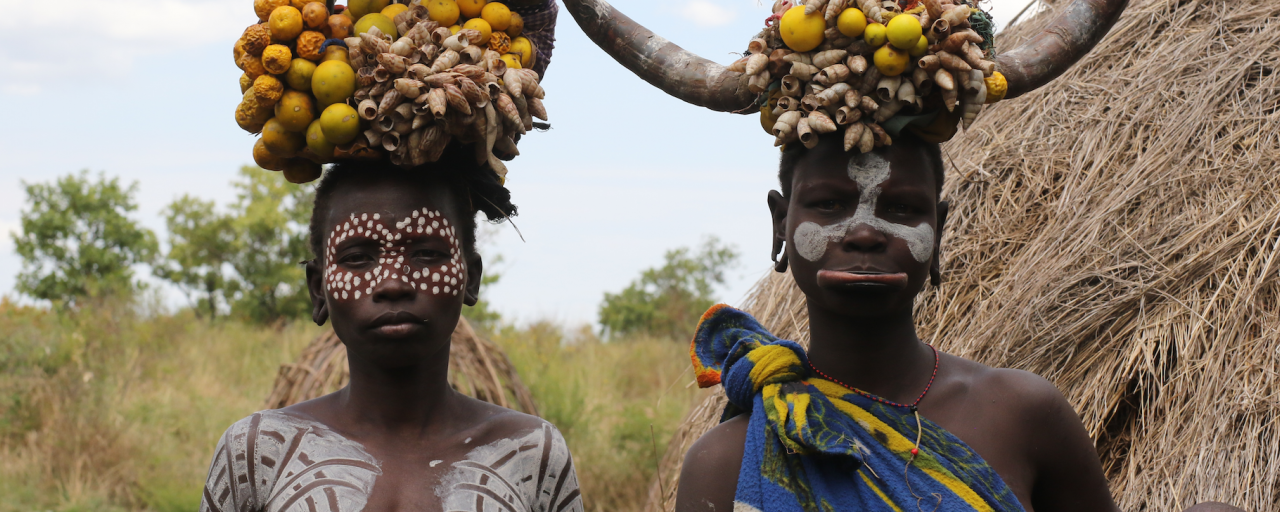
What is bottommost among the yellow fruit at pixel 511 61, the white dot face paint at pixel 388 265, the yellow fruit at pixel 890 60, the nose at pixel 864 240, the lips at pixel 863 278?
the lips at pixel 863 278

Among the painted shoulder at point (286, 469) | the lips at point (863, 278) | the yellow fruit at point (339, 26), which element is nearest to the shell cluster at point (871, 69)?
the lips at point (863, 278)

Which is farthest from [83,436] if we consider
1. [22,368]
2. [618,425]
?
[618,425]

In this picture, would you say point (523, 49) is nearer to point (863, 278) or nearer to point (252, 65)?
point (252, 65)

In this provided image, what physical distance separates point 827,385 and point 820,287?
9.0 inches

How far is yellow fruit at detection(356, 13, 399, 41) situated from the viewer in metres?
2.55

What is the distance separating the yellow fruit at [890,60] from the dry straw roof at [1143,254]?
1020 millimetres

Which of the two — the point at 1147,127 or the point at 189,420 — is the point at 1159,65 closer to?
the point at 1147,127

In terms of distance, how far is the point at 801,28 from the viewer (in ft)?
7.48

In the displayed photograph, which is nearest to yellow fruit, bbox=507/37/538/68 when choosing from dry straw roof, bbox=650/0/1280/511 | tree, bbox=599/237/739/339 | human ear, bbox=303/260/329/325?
human ear, bbox=303/260/329/325

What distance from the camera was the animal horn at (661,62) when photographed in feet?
7.98

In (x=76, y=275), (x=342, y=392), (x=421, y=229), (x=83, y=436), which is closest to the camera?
(x=421, y=229)

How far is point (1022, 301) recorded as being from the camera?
12.9 ft

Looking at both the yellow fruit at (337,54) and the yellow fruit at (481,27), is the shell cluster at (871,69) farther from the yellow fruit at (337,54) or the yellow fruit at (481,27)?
the yellow fruit at (337,54)

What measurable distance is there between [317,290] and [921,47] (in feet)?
4.90
